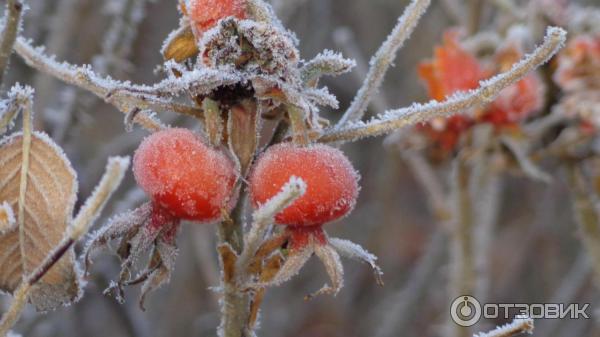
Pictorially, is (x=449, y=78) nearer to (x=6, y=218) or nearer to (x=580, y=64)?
(x=580, y=64)

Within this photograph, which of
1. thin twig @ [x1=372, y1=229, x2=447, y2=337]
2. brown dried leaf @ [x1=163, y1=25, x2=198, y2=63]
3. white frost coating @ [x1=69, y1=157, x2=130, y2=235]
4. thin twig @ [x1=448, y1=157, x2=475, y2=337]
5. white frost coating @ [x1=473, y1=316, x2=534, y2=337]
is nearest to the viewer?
white frost coating @ [x1=69, y1=157, x2=130, y2=235]

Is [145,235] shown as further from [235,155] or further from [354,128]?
[354,128]

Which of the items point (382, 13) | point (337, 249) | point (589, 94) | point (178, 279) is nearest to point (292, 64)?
point (337, 249)

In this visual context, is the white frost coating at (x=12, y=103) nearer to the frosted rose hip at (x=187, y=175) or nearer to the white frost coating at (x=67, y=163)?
the white frost coating at (x=67, y=163)

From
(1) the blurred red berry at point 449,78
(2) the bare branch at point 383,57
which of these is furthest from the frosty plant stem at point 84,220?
(1) the blurred red berry at point 449,78

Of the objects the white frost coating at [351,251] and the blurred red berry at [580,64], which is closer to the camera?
the white frost coating at [351,251]

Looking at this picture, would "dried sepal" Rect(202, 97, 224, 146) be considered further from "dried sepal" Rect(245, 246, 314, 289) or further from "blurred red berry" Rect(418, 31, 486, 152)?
"blurred red berry" Rect(418, 31, 486, 152)

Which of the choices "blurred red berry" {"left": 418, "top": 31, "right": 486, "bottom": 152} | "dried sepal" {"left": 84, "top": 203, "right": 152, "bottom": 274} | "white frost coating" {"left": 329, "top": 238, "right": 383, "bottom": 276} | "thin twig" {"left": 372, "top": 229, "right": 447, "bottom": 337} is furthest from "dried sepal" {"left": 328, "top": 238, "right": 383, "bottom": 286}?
"thin twig" {"left": 372, "top": 229, "right": 447, "bottom": 337}
